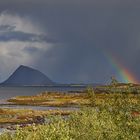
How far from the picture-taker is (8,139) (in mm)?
29953

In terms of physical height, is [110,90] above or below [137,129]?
above

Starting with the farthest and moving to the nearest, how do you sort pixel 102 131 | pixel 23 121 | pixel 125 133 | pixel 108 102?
pixel 23 121 < pixel 108 102 < pixel 102 131 < pixel 125 133

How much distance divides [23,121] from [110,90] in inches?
2812

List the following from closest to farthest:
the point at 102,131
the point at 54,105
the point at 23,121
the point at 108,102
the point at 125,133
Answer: the point at 125,133 → the point at 102,131 → the point at 108,102 → the point at 23,121 → the point at 54,105

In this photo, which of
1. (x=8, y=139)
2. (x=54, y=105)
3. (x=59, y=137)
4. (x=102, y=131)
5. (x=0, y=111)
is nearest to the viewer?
(x=59, y=137)

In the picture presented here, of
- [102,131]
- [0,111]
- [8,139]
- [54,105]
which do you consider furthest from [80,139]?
[54,105]

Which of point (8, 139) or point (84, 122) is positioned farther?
point (84, 122)

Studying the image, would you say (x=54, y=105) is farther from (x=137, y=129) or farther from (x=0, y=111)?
(x=137, y=129)

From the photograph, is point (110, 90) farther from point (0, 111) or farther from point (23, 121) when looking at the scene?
point (0, 111)

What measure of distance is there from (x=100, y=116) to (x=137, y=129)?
7034mm

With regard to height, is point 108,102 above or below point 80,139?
above

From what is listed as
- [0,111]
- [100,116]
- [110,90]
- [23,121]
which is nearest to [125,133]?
[110,90]

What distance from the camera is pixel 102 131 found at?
34.1 metres

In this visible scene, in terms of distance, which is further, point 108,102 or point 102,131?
point 108,102
